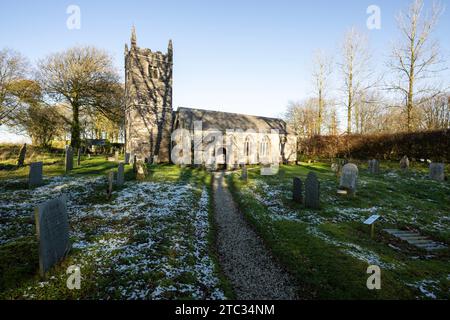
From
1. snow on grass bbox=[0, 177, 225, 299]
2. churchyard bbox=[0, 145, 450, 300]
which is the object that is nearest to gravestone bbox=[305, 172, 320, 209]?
churchyard bbox=[0, 145, 450, 300]

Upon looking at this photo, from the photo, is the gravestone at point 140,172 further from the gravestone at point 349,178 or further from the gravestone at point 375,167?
the gravestone at point 375,167

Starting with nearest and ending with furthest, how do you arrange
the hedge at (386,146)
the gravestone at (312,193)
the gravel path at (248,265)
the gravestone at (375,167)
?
the gravel path at (248,265), the gravestone at (312,193), the gravestone at (375,167), the hedge at (386,146)

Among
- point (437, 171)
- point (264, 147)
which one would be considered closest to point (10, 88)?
point (264, 147)

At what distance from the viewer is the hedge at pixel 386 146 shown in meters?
24.3

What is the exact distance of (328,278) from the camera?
244 inches

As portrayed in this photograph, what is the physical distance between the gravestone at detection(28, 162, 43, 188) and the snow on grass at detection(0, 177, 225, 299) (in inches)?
22.7

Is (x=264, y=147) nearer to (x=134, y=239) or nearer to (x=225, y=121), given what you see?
(x=225, y=121)

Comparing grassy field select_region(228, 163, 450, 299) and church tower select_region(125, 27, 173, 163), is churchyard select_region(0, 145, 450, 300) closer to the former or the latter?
grassy field select_region(228, 163, 450, 299)

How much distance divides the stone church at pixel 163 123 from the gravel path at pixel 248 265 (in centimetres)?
1904

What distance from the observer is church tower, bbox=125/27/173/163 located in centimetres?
2973

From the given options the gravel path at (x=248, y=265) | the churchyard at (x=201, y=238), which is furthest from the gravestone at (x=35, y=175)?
the gravel path at (x=248, y=265)

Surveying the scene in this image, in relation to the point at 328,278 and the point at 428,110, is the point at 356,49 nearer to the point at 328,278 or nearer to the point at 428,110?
the point at 428,110

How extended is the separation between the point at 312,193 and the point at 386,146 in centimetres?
2308

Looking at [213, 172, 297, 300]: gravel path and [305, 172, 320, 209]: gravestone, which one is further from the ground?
[305, 172, 320, 209]: gravestone
